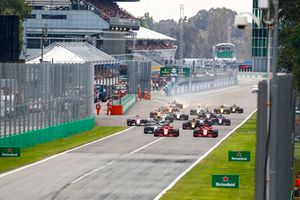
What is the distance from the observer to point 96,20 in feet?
631

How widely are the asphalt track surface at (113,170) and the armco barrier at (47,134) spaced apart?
10.6ft

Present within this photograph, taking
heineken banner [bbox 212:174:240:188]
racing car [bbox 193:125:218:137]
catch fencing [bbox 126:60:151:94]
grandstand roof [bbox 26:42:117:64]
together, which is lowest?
racing car [bbox 193:125:218:137]

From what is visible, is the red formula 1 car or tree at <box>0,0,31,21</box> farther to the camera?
tree at <box>0,0,31,21</box>

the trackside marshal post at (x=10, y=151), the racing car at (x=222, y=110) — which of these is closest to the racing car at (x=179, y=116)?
the racing car at (x=222, y=110)

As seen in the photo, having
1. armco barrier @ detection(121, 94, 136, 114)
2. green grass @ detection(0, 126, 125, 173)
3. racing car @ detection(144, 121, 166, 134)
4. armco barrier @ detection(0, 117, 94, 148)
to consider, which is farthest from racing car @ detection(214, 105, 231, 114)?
racing car @ detection(144, 121, 166, 134)

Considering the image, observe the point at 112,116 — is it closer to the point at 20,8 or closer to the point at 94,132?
the point at 94,132

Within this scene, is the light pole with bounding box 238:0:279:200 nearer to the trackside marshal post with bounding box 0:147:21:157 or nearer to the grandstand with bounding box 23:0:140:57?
the trackside marshal post with bounding box 0:147:21:157

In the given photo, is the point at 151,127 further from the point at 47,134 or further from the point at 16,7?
the point at 16,7

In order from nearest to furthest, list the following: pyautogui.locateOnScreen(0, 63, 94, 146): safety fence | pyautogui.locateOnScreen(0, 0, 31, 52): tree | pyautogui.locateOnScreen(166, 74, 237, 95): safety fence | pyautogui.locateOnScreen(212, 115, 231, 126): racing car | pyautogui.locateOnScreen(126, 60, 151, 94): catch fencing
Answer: pyautogui.locateOnScreen(0, 63, 94, 146): safety fence < pyautogui.locateOnScreen(212, 115, 231, 126): racing car < pyautogui.locateOnScreen(126, 60, 151, 94): catch fencing < pyautogui.locateOnScreen(0, 0, 31, 52): tree < pyautogui.locateOnScreen(166, 74, 237, 95): safety fence

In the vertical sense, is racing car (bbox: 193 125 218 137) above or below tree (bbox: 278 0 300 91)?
below

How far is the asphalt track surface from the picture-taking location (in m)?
42.0

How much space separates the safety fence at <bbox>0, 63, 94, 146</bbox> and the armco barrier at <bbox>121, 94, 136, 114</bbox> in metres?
26.7

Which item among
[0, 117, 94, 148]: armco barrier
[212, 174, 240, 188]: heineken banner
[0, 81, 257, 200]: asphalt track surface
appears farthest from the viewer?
[0, 117, 94, 148]: armco barrier

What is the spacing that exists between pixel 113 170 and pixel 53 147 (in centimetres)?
1472
